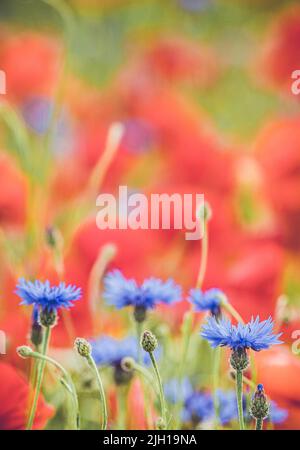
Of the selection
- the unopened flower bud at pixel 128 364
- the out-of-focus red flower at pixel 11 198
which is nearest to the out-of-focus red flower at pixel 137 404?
the unopened flower bud at pixel 128 364

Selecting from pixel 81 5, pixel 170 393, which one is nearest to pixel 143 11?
pixel 81 5

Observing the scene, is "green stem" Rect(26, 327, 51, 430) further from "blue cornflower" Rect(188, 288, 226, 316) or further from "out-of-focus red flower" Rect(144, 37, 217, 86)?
"out-of-focus red flower" Rect(144, 37, 217, 86)

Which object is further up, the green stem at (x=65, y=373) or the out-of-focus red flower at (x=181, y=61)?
the out-of-focus red flower at (x=181, y=61)

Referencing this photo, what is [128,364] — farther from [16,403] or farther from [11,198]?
[11,198]

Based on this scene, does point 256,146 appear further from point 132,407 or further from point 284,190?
point 132,407

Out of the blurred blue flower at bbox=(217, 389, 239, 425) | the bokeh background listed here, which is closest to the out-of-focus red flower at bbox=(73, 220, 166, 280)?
the bokeh background

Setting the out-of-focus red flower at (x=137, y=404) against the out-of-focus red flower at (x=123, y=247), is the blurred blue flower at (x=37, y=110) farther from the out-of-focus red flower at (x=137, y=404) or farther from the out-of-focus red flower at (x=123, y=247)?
the out-of-focus red flower at (x=137, y=404)
